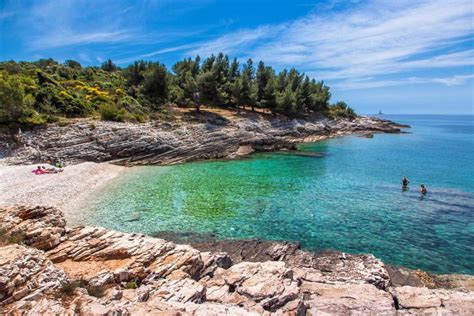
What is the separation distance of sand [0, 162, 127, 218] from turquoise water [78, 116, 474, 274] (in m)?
1.93

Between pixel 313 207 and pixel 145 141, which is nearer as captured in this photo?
pixel 313 207

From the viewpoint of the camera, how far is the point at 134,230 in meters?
20.1

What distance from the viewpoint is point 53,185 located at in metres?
27.7

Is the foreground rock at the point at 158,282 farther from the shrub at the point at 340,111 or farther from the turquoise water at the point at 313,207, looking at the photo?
the shrub at the point at 340,111

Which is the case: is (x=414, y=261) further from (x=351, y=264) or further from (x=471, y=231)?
(x=471, y=231)

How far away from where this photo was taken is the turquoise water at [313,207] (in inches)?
733

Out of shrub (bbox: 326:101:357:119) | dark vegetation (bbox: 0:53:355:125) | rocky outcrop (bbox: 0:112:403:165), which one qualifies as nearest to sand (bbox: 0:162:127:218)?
rocky outcrop (bbox: 0:112:403:165)

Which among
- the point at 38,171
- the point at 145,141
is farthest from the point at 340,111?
the point at 38,171

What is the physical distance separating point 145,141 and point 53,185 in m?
18.2

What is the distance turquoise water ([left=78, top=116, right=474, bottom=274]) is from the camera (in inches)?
733

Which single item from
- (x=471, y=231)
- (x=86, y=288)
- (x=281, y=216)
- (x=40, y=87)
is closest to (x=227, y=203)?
(x=281, y=216)

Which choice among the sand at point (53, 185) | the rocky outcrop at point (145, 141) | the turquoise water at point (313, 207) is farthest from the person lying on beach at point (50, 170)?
the turquoise water at point (313, 207)

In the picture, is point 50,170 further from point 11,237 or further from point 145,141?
point 11,237

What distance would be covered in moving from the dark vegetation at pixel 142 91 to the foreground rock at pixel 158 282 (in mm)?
32714
